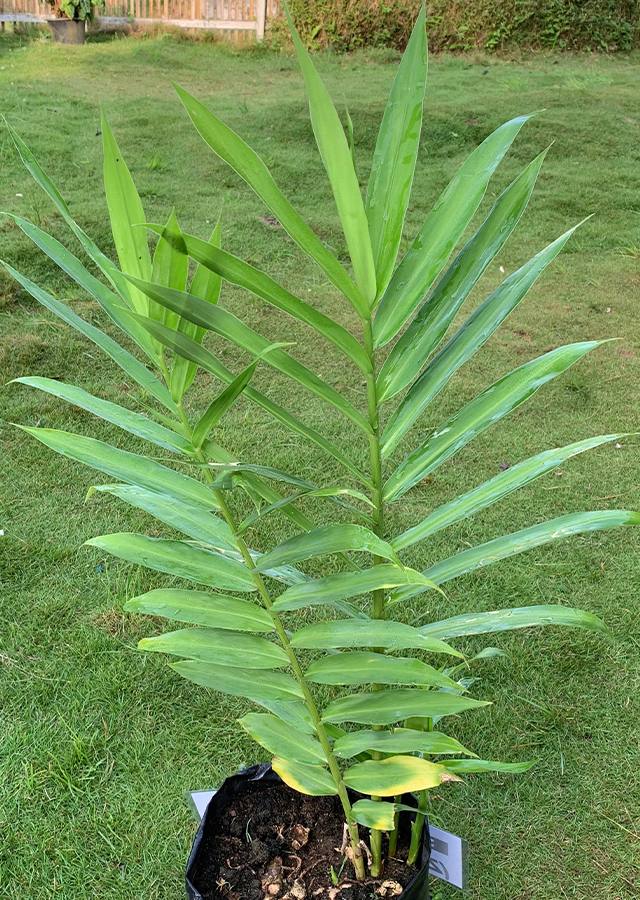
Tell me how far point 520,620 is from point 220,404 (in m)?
0.41

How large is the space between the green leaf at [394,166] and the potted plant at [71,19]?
843cm

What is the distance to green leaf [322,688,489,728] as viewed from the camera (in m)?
0.84

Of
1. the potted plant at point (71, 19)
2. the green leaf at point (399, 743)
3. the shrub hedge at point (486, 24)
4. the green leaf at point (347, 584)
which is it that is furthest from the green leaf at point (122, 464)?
the potted plant at point (71, 19)

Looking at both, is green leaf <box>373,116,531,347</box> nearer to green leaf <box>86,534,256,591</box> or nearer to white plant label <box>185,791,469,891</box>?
green leaf <box>86,534,256,591</box>

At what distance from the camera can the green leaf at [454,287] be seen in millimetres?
747

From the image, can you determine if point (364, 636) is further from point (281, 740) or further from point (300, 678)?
point (281, 740)

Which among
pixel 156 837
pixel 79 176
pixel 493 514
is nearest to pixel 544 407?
pixel 493 514

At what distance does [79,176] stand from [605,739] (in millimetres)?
Answer: 3950

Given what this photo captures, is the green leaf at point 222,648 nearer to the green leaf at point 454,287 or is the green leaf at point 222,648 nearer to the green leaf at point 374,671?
the green leaf at point 374,671

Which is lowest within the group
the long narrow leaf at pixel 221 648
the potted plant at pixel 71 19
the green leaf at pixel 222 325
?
the long narrow leaf at pixel 221 648

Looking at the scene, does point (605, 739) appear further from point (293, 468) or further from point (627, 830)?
point (293, 468)

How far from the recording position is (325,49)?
25.5ft

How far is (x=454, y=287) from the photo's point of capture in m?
0.79

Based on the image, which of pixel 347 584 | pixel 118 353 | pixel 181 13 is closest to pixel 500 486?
pixel 347 584
